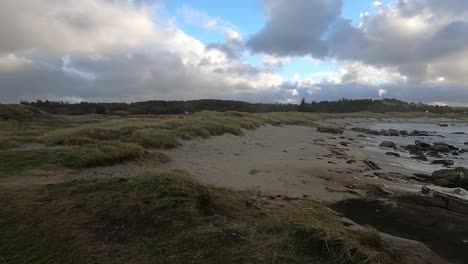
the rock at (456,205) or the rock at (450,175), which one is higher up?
the rock at (456,205)

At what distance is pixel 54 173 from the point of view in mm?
11719

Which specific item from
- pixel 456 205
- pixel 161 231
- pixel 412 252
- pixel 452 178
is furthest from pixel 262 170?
pixel 161 231

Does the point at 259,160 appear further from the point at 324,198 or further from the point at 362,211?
the point at 362,211

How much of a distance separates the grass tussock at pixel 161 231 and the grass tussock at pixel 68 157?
3.81 m

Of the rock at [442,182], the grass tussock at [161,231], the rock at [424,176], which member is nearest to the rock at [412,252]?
the grass tussock at [161,231]

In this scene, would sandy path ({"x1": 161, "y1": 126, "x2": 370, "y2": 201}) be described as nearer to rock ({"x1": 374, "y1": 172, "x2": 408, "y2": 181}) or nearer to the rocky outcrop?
rock ({"x1": 374, "y1": 172, "x2": 408, "y2": 181})

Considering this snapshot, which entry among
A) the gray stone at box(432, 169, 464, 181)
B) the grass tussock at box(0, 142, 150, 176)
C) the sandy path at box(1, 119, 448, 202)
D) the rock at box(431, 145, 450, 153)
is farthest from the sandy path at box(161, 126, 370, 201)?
the rock at box(431, 145, 450, 153)

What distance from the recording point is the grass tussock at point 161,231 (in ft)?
18.1

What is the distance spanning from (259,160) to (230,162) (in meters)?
1.62

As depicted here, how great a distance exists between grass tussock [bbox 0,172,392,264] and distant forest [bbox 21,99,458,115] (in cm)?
7519

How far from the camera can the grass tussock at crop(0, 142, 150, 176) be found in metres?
12.2

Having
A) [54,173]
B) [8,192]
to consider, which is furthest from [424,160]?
[8,192]

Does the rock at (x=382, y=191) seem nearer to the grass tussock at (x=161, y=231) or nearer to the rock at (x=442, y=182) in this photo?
the grass tussock at (x=161, y=231)

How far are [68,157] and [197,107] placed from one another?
333 ft
